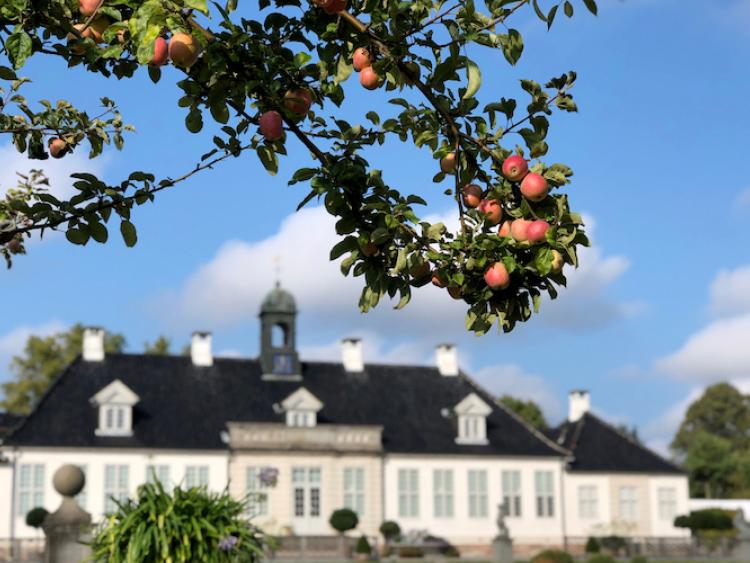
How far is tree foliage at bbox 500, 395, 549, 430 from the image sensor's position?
66.8m

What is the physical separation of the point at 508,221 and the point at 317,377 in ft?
141

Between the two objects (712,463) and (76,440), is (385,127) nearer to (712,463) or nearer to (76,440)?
(76,440)

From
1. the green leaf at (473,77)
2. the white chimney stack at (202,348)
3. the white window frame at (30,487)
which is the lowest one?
the white window frame at (30,487)

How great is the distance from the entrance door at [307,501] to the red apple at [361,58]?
131 feet

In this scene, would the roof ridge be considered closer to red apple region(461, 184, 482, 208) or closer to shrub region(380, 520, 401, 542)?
shrub region(380, 520, 401, 542)

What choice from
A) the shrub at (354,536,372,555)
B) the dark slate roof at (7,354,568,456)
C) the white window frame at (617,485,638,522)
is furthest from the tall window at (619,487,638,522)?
the shrub at (354,536,372,555)

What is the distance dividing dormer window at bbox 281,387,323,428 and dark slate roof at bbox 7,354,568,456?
0.89 metres

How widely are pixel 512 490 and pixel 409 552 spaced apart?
8.10 m

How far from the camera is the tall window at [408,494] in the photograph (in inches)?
1751

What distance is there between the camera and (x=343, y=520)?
41688 mm

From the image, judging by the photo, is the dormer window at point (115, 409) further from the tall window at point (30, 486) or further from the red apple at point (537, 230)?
the red apple at point (537, 230)

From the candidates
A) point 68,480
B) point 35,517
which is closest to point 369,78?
point 68,480

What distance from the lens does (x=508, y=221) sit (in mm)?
4168

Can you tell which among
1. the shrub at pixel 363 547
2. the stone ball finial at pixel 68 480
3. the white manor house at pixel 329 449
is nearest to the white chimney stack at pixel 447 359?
the white manor house at pixel 329 449
